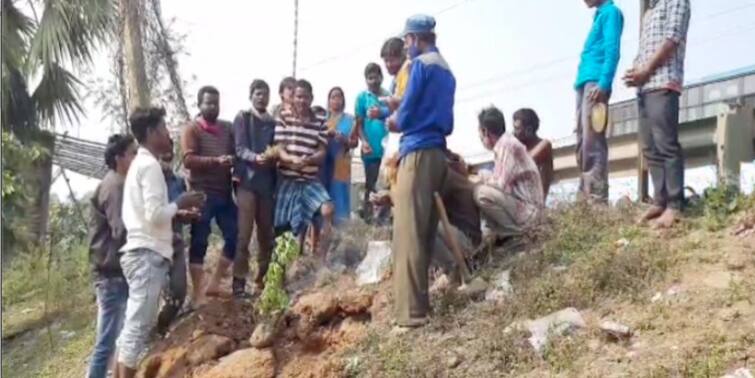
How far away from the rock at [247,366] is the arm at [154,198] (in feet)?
3.20

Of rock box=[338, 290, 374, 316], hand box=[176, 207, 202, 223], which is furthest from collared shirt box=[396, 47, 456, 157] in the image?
hand box=[176, 207, 202, 223]

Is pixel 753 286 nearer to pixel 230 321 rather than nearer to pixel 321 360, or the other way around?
pixel 321 360

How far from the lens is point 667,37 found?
6113 mm

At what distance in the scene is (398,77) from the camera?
6.84 meters

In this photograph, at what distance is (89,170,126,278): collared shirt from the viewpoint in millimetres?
6465

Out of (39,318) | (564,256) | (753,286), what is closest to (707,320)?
(753,286)

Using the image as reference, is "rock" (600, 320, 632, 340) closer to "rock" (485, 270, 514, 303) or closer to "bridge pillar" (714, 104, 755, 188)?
"rock" (485, 270, 514, 303)

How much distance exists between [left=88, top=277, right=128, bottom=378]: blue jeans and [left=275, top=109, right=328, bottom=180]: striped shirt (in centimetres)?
158

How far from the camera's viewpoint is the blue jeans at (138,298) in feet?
19.9

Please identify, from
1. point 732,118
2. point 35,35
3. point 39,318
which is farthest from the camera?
point 35,35

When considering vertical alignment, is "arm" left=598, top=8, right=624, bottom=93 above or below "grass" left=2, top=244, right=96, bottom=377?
above

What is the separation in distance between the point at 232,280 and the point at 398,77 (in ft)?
6.89

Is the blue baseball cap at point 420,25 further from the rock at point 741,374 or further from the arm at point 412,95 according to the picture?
the rock at point 741,374

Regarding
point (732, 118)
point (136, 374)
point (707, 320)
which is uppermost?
point (732, 118)
